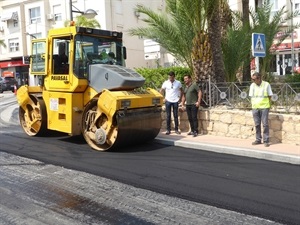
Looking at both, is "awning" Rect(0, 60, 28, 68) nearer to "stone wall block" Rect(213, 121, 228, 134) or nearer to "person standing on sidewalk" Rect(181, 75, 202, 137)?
"person standing on sidewalk" Rect(181, 75, 202, 137)

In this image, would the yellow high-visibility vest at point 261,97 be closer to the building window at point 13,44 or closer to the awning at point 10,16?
the awning at point 10,16

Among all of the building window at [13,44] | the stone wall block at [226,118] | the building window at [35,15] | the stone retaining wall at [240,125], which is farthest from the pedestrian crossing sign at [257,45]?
the building window at [13,44]

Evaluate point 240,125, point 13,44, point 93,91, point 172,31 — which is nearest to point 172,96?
point 240,125

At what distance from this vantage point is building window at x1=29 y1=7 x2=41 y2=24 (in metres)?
44.4

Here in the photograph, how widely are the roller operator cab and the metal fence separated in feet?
5.98

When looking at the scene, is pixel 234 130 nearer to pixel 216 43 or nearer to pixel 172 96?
pixel 172 96

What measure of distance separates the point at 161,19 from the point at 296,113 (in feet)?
18.8

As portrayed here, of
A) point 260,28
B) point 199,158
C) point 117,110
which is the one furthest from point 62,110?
point 260,28

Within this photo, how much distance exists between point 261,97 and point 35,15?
40.7 m

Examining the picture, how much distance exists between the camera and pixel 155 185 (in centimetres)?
620

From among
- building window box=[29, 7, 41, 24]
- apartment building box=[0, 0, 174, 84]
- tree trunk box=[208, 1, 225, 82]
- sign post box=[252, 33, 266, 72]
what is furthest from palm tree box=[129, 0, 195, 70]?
building window box=[29, 7, 41, 24]

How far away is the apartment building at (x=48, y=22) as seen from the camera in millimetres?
37219

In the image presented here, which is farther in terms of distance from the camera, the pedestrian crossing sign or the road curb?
the pedestrian crossing sign

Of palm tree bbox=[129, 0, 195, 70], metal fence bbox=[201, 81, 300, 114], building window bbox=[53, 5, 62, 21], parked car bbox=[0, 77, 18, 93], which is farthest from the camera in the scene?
building window bbox=[53, 5, 62, 21]
